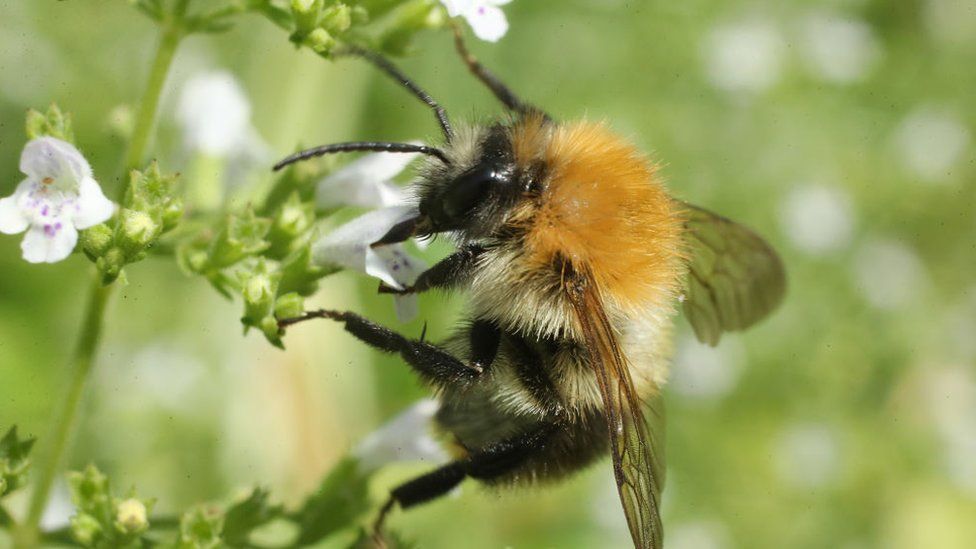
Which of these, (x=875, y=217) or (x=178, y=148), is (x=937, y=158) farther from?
(x=178, y=148)

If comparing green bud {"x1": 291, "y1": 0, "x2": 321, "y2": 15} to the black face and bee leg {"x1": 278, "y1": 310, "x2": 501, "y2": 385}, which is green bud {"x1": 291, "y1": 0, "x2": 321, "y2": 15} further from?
bee leg {"x1": 278, "y1": 310, "x2": 501, "y2": 385}

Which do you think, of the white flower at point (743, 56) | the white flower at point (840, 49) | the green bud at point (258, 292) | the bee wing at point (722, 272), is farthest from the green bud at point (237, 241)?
the white flower at point (840, 49)

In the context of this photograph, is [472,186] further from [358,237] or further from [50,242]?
[50,242]

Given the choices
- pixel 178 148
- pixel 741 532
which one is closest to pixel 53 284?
pixel 178 148

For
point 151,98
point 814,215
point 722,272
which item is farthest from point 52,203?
point 814,215

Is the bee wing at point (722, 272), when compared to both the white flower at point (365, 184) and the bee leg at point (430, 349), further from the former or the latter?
the white flower at point (365, 184)

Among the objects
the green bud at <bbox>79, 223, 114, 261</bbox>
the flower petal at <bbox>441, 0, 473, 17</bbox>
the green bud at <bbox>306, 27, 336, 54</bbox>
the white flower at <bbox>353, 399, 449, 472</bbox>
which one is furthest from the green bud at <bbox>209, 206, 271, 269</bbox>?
the white flower at <bbox>353, 399, 449, 472</bbox>
